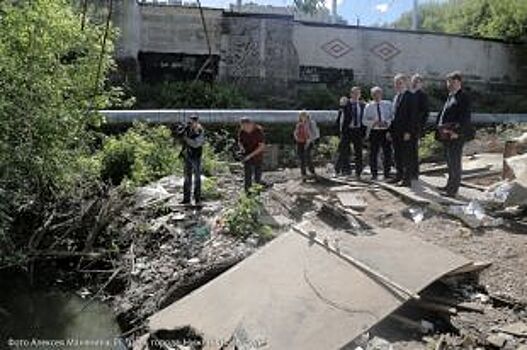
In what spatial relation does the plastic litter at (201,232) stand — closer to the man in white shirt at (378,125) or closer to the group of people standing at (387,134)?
the group of people standing at (387,134)

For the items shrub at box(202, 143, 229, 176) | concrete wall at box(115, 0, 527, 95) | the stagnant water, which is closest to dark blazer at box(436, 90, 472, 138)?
the stagnant water

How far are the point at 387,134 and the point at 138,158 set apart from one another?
5.24 meters

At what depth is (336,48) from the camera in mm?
29297

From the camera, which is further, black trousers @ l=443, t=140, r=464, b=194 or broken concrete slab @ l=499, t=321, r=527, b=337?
black trousers @ l=443, t=140, r=464, b=194

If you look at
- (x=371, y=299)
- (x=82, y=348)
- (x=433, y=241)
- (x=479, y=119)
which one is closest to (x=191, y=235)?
(x=82, y=348)

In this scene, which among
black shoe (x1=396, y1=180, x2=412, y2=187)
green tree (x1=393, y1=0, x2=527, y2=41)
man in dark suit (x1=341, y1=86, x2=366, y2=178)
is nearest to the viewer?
black shoe (x1=396, y1=180, x2=412, y2=187)

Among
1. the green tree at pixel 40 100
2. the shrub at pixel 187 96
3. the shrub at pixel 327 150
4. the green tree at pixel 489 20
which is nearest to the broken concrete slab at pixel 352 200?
the green tree at pixel 40 100

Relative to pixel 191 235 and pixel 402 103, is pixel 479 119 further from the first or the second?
pixel 191 235

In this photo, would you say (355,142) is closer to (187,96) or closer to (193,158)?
(193,158)

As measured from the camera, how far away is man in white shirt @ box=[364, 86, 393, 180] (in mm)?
13180

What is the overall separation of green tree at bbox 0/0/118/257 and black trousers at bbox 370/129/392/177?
4.85 metres

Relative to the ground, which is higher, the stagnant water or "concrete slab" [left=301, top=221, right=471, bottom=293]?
"concrete slab" [left=301, top=221, right=471, bottom=293]

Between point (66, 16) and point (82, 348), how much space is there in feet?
19.2

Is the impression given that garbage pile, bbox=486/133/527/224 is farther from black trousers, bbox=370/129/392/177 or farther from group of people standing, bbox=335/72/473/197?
black trousers, bbox=370/129/392/177
